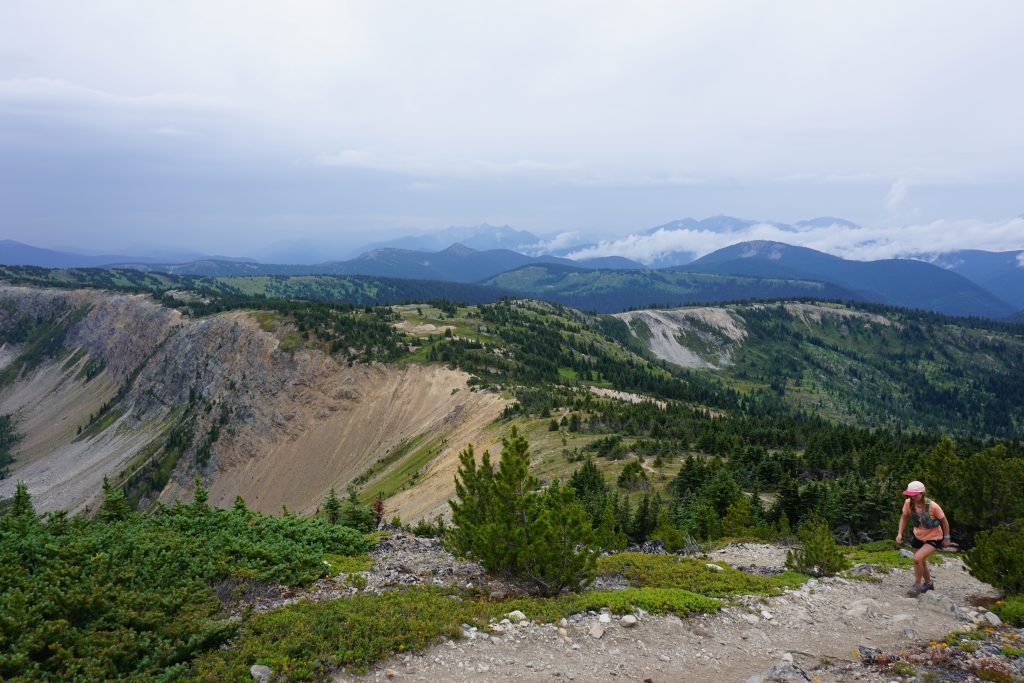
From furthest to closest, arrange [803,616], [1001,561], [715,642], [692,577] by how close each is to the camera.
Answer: [692,577] → [1001,561] → [803,616] → [715,642]

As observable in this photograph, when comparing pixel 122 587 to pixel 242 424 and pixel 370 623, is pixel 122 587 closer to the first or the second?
pixel 370 623

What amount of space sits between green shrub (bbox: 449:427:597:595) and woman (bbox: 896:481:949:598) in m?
9.75

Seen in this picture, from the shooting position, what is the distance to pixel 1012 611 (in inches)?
575

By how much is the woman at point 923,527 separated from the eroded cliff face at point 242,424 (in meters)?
42.1

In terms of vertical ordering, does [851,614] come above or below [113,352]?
above

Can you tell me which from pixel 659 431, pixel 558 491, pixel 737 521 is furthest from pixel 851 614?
pixel 659 431

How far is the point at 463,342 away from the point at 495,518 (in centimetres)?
11134

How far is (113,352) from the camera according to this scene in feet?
597

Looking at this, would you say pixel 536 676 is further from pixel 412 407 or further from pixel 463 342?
pixel 463 342

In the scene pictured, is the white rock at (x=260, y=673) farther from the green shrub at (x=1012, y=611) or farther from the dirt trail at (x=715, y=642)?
the green shrub at (x=1012, y=611)

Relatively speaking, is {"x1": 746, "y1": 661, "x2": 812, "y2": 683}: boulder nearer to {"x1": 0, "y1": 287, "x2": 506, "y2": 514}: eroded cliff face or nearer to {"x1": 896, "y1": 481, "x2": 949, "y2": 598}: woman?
{"x1": 896, "y1": 481, "x2": 949, "y2": 598}: woman

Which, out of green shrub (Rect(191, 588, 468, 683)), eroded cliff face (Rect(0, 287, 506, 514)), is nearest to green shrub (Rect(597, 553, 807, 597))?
green shrub (Rect(191, 588, 468, 683))

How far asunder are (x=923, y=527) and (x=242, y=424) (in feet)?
379

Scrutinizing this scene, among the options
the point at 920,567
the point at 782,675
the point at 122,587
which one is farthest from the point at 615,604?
the point at 122,587
